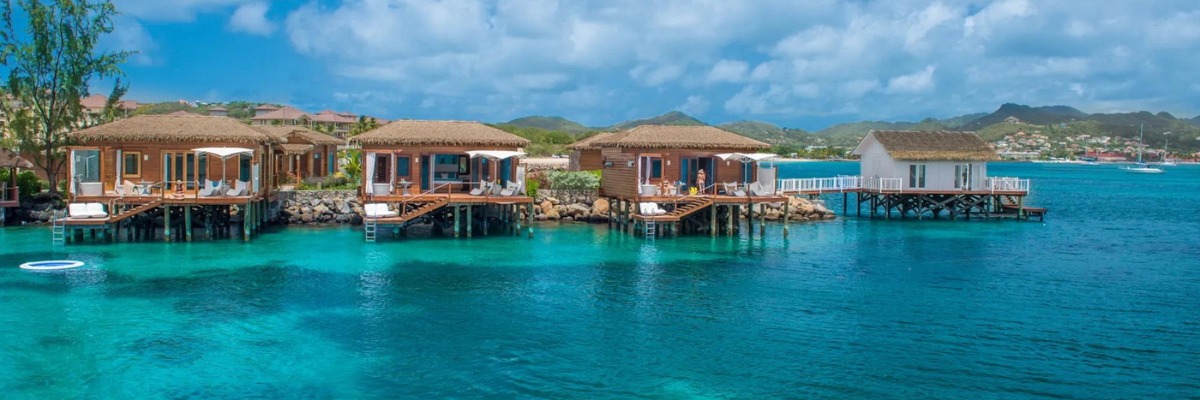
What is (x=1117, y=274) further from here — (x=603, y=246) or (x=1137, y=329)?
(x=603, y=246)

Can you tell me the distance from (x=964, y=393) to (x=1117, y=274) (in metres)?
15.9

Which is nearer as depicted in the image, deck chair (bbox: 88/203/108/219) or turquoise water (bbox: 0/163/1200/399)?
turquoise water (bbox: 0/163/1200/399)

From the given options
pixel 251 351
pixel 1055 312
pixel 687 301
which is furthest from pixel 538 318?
pixel 1055 312

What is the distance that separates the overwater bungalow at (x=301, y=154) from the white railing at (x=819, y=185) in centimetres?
2355

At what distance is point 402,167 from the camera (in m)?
34.9

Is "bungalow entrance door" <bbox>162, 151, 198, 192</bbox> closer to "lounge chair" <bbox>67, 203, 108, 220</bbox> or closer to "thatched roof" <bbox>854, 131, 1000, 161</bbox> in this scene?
"lounge chair" <bbox>67, 203, 108, 220</bbox>

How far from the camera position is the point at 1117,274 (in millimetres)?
27234

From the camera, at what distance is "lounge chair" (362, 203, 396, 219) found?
31984mm

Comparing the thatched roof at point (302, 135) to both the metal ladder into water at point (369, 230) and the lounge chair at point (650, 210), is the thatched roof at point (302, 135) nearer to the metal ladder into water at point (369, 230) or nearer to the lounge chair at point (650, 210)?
the metal ladder into water at point (369, 230)

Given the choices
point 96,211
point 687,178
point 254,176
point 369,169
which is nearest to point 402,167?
point 369,169

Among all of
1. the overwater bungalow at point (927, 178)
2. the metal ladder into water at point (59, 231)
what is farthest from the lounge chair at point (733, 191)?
the metal ladder into water at point (59, 231)

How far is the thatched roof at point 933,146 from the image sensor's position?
43719 millimetres

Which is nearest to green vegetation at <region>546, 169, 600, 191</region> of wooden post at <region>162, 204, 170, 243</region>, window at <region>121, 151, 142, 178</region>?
wooden post at <region>162, 204, 170, 243</region>

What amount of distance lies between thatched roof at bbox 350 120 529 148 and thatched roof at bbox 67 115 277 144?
14.5ft
